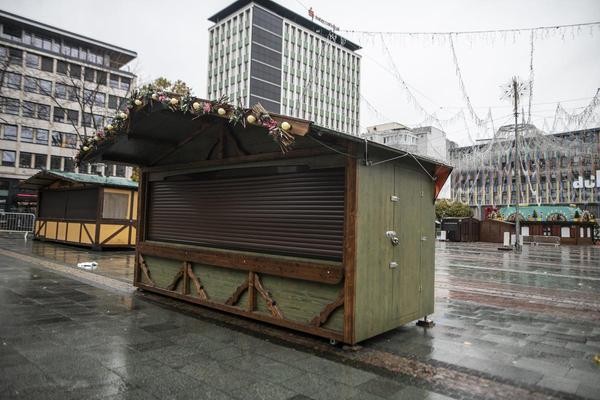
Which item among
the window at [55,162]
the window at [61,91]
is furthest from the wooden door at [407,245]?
the window at [55,162]

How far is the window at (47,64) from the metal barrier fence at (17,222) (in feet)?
117

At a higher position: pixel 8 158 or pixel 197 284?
pixel 8 158

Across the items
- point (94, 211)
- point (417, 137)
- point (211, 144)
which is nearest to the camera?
point (211, 144)

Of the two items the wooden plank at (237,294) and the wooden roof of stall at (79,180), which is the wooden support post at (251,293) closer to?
the wooden plank at (237,294)

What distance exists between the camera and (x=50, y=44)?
57781 millimetres

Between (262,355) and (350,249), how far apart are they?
5.35ft

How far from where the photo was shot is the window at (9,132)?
51812mm

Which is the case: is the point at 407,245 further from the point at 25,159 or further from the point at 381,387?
the point at 25,159

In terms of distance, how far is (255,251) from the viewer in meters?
6.45

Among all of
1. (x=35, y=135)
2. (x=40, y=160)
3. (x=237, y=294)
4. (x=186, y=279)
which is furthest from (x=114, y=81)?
(x=237, y=294)

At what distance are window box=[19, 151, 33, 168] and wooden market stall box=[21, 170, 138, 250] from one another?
129ft

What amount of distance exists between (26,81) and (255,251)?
59.9 meters

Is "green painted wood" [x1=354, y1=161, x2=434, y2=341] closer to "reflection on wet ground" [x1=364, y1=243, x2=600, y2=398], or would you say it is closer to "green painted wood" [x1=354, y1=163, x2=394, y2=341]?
"green painted wood" [x1=354, y1=163, x2=394, y2=341]

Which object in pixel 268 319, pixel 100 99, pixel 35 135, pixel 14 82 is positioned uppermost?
pixel 100 99
